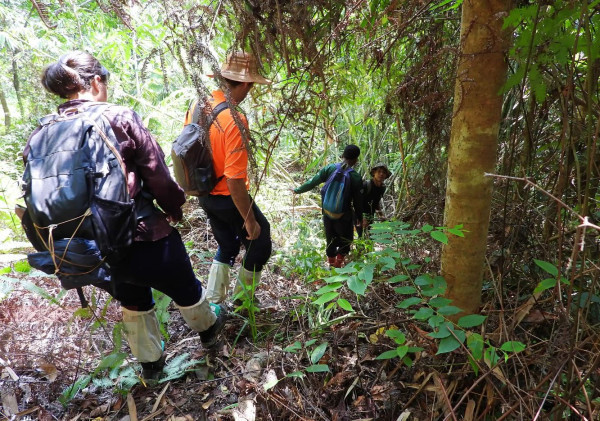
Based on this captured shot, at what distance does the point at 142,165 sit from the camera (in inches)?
81.7

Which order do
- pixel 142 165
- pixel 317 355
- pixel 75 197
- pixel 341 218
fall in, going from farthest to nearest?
pixel 341 218 < pixel 142 165 < pixel 317 355 < pixel 75 197

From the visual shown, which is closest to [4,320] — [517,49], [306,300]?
[306,300]

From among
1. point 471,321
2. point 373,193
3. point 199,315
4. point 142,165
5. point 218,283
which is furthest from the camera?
point 373,193

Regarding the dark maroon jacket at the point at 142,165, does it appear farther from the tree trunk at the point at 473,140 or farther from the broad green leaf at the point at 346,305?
the tree trunk at the point at 473,140

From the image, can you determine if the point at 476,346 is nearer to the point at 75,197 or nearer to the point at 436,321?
the point at 436,321

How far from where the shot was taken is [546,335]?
1.84 m

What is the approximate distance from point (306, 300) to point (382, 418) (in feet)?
3.46

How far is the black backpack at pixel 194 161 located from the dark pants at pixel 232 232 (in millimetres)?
148

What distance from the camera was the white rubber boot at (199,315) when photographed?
2.40 metres

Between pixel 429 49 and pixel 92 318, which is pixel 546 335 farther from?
pixel 92 318

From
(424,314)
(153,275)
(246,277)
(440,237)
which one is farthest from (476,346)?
(246,277)

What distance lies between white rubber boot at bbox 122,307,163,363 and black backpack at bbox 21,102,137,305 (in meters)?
0.53

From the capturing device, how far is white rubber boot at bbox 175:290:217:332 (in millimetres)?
2400

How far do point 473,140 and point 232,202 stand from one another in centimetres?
177
